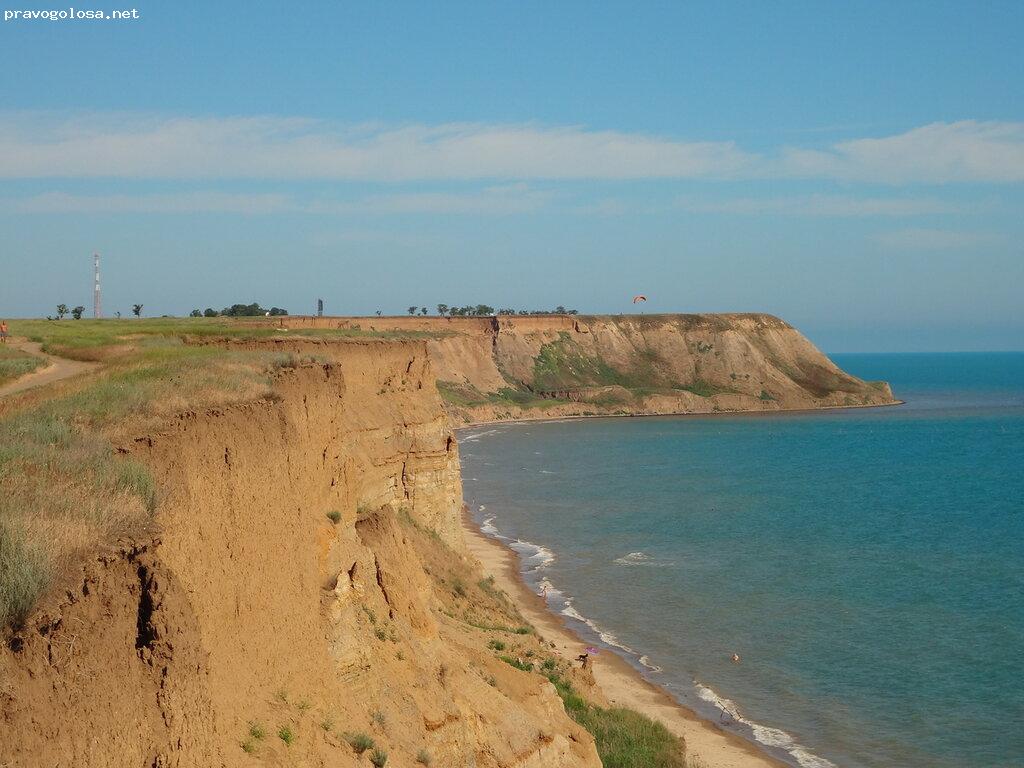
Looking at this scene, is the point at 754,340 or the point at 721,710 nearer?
the point at 721,710

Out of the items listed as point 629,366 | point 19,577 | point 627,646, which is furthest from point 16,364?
point 629,366

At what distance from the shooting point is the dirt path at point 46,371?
55.3 feet

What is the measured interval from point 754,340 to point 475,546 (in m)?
104

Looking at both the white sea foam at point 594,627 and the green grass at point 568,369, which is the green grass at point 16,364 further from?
the green grass at point 568,369

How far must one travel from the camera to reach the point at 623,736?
73.2ft

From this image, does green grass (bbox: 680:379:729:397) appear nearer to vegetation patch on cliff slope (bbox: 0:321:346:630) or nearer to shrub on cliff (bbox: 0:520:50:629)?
vegetation patch on cliff slope (bbox: 0:321:346:630)

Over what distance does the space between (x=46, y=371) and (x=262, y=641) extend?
35.3 ft

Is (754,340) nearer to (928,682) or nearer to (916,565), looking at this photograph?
(916,565)

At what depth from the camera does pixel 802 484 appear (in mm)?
71125

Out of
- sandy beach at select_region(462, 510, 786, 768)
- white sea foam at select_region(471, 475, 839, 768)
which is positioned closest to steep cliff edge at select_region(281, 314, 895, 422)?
white sea foam at select_region(471, 475, 839, 768)

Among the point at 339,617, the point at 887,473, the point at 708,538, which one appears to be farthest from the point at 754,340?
the point at 339,617

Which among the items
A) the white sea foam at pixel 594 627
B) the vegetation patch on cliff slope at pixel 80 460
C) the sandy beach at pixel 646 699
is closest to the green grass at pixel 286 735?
the vegetation patch on cliff slope at pixel 80 460

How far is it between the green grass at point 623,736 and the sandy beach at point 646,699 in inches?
40.0

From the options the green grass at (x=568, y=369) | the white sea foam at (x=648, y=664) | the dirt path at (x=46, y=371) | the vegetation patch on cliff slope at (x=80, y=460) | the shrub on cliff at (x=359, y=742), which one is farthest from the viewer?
the green grass at (x=568, y=369)
